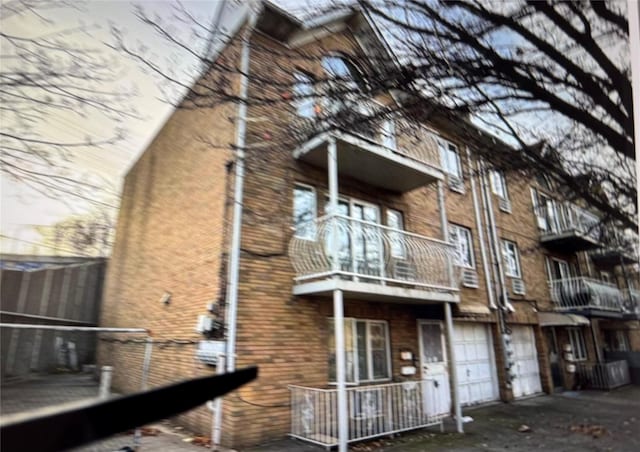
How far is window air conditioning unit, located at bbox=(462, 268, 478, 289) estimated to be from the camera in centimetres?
790

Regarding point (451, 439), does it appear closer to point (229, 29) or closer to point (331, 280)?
point (331, 280)

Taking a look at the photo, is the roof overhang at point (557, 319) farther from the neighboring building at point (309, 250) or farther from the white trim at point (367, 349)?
the white trim at point (367, 349)

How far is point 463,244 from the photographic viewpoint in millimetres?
8391

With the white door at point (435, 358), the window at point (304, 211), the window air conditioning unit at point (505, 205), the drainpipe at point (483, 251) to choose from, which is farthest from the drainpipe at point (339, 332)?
the window air conditioning unit at point (505, 205)

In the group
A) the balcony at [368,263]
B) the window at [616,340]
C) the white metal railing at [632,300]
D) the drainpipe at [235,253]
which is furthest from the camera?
the window at [616,340]

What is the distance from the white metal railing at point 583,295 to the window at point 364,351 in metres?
6.78

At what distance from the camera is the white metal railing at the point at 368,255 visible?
4.80 m

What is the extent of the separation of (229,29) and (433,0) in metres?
0.92

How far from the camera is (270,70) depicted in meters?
2.07

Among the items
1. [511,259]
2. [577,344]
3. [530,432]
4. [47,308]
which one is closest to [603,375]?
[577,344]

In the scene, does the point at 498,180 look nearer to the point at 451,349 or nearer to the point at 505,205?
the point at 451,349

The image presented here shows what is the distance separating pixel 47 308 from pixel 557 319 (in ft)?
35.0

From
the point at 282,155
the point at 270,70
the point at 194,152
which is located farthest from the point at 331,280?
the point at 270,70

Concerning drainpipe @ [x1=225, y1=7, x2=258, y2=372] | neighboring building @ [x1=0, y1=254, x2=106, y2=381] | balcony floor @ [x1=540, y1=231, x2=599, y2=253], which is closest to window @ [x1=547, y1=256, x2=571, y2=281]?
balcony floor @ [x1=540, y1=231, x2=599, y2=253]
